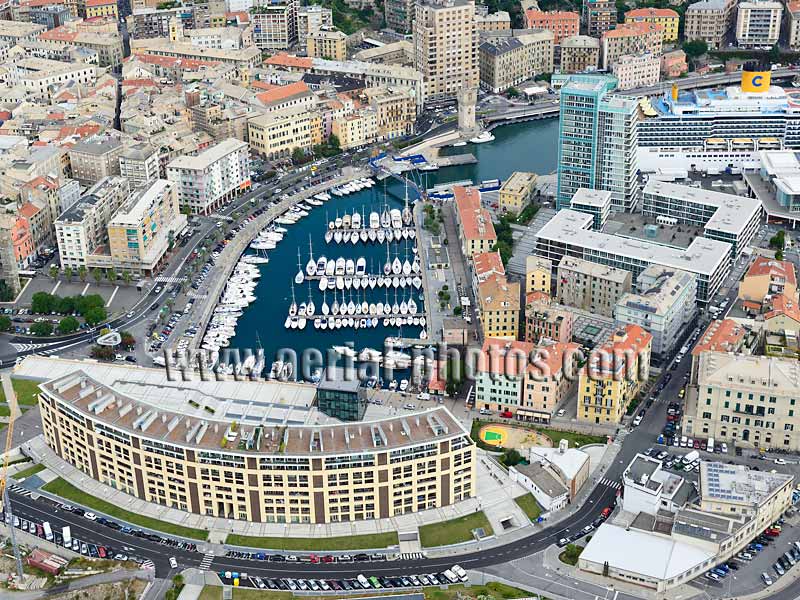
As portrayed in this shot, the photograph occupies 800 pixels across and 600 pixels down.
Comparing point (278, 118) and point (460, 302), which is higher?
point (278, 118)

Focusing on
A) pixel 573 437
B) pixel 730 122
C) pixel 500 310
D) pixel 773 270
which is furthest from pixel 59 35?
pixel 573 437

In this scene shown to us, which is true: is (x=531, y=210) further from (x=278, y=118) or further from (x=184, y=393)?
(x=184, y=393)

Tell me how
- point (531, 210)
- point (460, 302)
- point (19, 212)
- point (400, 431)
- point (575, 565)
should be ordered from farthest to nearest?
1. point (531, 210)
2. point (19, 212)
3. point (460, 302)
4. point (400, 431)
5. point (575, 565)

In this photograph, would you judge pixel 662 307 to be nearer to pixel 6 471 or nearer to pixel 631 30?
pixel 6 471

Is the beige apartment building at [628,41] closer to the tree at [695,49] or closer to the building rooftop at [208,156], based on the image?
the tree at [695,49]

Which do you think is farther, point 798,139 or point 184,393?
point 798,139

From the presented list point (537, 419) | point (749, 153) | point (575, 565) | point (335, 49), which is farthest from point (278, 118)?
point (575, 565)

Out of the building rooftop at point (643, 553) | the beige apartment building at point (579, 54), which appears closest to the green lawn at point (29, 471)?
the building rooftop at point (643, 553)

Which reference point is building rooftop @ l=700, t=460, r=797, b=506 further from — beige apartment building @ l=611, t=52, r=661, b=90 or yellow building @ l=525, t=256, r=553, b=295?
beige apartment building @ l=611, t=52, r=661, b=90
